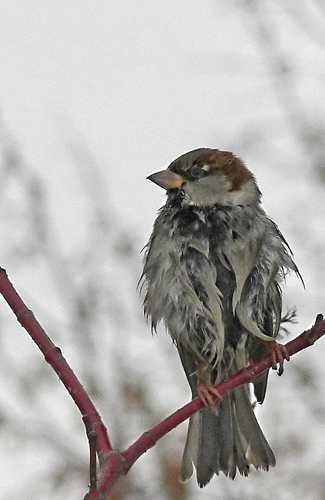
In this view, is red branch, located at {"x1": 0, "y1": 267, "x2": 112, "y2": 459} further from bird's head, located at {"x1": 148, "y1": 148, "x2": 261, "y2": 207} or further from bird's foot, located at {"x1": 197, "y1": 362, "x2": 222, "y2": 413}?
bird's head, located at {"x1": 148, "y1": 148, "x2": 261, "y2": 207}

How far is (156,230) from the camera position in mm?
2730

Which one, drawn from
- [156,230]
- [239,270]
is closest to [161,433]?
[239,270]

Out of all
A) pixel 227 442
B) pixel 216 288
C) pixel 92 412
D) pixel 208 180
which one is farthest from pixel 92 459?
pixel 208 180

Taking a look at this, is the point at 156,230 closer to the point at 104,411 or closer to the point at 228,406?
the point at 228,406

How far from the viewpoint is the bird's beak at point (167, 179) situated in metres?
2.75

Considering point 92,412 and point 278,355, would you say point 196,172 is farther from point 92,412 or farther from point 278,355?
point 92,412

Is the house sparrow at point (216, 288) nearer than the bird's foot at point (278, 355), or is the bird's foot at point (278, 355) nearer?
the bird's foot at point (278, 355)

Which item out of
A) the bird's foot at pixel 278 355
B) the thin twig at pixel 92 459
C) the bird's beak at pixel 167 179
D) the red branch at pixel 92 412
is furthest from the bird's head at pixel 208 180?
the thin twig at pixel 92 459

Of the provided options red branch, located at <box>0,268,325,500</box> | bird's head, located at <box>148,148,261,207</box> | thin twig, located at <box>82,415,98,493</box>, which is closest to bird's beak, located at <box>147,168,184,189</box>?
bird's head, located at <box>148,148,261,207</box>

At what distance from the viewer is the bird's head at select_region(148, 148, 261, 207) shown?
9.08 ft

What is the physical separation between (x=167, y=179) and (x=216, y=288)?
415 mm

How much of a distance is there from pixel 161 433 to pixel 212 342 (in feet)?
3.33

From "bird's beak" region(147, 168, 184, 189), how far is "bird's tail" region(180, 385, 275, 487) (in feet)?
2.20

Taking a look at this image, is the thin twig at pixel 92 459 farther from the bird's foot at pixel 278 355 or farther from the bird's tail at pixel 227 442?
the bird's tail at pixel 227 442
